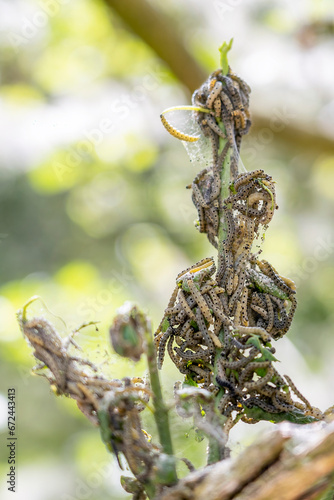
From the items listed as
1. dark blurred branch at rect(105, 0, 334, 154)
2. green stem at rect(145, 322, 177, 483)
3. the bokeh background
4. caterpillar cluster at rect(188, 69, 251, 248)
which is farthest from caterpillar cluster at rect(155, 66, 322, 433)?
dark blurred branch at rect(105, 0, 334, 154)

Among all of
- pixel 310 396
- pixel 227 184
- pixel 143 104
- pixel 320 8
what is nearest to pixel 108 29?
pixel 143 104

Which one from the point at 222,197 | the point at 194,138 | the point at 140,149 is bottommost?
the point at 222,197

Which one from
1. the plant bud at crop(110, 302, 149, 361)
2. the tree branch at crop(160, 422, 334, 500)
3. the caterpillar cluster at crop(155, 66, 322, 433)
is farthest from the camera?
the caterpillar cluster at crop(155, 66, 322, 433)

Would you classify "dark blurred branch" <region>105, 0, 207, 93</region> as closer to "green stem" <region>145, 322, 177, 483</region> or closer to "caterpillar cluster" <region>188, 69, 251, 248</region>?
"caterpillar cluster" <region>188, 69, 251, 248</region>

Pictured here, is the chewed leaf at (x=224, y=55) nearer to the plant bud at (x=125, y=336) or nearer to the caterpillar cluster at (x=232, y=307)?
the caterpillar cluster at (x=232, y=307)

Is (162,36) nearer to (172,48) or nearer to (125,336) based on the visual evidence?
(172,48)

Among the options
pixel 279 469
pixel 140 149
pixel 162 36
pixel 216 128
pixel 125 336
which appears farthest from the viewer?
pixel 140 149

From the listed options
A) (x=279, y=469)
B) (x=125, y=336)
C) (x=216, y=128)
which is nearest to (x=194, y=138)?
(x=216, y=128)

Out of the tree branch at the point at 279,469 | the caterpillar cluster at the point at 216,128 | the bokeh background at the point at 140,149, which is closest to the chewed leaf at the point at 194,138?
the caterpillar cluster at the point at 216,128

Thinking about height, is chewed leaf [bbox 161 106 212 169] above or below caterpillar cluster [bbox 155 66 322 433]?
above
